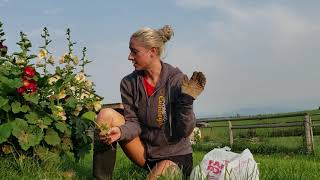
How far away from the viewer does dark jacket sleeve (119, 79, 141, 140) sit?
4.12 meters

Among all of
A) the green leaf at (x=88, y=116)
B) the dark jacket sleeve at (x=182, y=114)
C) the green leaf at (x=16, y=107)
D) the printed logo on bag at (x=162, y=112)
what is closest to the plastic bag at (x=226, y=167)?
the dark jacket sleeve at (x=182, y=114)

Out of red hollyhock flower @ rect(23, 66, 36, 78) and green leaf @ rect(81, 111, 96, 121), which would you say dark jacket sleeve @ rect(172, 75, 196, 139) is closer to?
green leaf @ rect(81, 111, 96, 121)

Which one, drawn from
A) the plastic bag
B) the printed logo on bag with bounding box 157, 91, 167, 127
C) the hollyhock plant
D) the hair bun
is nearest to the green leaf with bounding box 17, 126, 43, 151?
the hollyhock plant

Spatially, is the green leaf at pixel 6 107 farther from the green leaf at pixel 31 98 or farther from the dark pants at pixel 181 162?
the dark pants at pixel 181 162

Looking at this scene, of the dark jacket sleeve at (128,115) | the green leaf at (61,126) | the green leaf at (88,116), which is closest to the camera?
the dark jacket sleeve at (128,115)

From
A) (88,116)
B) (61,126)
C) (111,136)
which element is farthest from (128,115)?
(61,126)

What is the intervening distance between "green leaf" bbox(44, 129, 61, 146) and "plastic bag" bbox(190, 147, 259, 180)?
1.46 meters

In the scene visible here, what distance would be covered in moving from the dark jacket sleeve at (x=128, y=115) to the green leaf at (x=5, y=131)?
0.96 meters

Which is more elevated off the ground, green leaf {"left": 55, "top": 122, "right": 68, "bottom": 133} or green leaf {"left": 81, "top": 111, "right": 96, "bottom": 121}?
green leaf {"left": 81, "top": 111, "right": 96, "bottom": 121}

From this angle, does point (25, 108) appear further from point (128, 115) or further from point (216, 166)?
point (216, 166)

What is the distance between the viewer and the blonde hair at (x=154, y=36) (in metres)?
4.16

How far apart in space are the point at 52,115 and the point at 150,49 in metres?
1.08

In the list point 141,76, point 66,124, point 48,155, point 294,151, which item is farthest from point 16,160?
point 294,151

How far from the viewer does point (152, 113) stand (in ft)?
13.9
